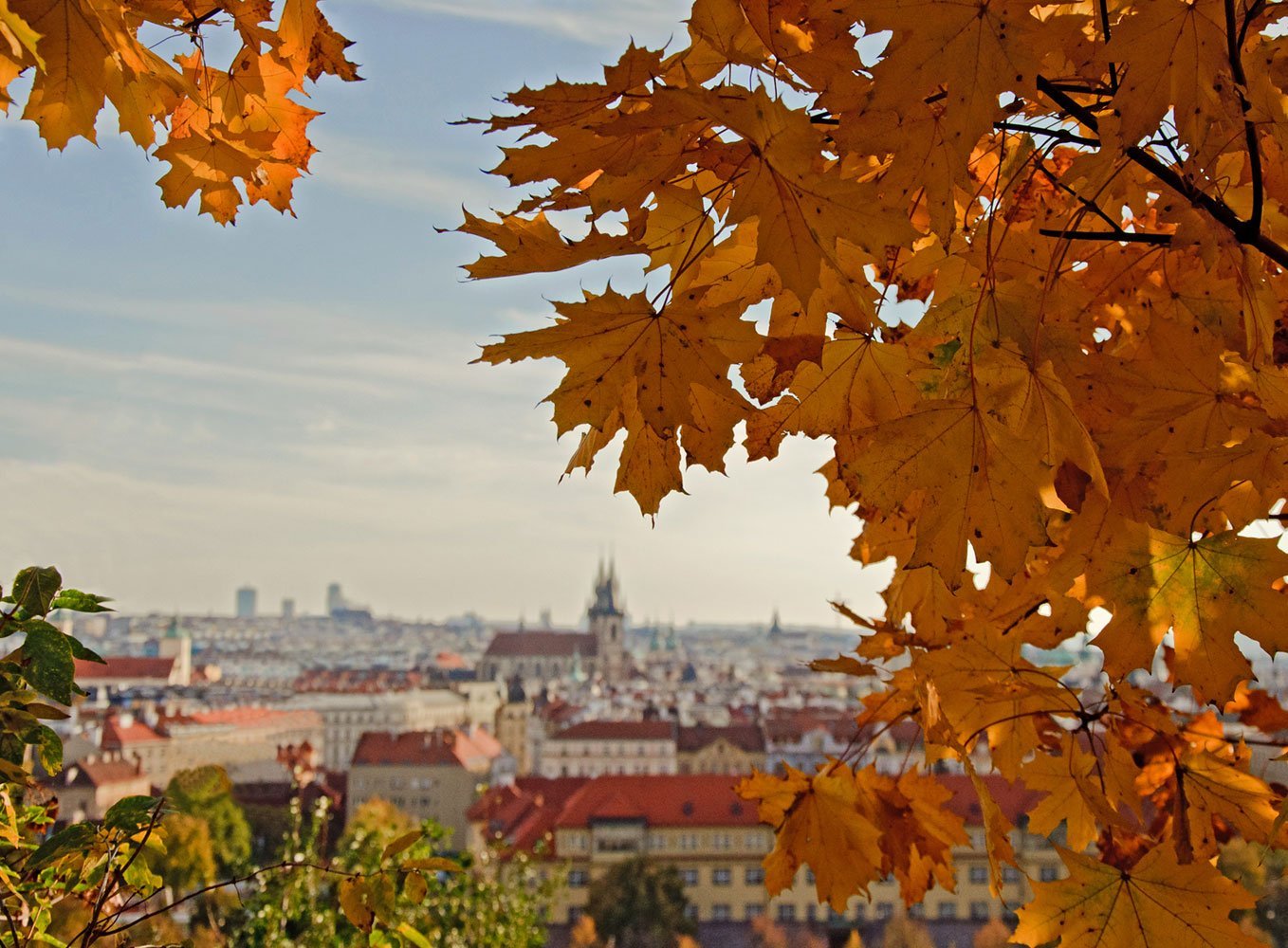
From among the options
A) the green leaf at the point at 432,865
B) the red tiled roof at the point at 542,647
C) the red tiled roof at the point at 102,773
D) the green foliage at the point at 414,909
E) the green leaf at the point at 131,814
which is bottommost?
the red tiled roof at the point at 102,773

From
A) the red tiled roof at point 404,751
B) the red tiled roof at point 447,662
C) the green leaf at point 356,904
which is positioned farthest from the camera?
the red tiled roof at point 447,662

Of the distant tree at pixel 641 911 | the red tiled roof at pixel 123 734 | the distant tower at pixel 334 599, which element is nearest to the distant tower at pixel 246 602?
the distant tower at pixel 334 599

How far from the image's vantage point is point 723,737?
1476 inches

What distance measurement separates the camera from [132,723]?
38656 millimetres

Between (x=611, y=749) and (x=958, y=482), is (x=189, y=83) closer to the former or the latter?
(x=958, y=482)

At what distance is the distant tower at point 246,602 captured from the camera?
6113 inches

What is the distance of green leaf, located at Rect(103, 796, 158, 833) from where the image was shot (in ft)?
2.96

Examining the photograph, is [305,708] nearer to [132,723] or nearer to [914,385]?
[132,723]

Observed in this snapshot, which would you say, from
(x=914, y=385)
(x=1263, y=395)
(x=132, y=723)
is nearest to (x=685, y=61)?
(x=914, y=385)

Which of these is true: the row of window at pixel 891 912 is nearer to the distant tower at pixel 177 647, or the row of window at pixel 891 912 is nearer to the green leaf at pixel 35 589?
the green leaf at pixel 35 589

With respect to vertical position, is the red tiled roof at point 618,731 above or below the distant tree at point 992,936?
above

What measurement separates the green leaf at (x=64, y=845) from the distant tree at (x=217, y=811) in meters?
24.7

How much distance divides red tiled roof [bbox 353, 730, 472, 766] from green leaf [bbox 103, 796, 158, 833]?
113 feet

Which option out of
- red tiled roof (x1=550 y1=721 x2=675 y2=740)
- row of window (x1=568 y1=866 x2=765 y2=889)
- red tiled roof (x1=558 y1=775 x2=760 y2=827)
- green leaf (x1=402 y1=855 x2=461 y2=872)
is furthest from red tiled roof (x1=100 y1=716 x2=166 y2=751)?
green leaf (x1=402 y1=855 x2=461 y2=872)
